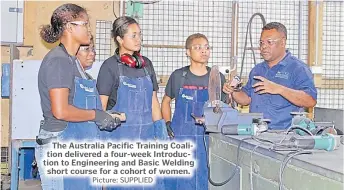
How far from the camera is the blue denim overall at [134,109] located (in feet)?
7.46

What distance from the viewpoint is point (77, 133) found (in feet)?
5.79

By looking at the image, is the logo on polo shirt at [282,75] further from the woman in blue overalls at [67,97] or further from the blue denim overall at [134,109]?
the woman in blue overalls at [67,97]

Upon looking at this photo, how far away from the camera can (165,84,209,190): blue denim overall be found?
246 centimetres

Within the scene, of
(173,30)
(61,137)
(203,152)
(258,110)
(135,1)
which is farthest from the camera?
(173,30)

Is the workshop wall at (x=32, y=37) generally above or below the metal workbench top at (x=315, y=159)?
above

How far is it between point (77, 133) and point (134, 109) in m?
0.57

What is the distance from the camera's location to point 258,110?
2.28 metres

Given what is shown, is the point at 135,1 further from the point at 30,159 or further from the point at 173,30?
the point at 30,159

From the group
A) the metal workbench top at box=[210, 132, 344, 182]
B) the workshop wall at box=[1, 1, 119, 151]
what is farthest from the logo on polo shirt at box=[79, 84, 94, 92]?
the workshop wall at box=[1, 1, 119, 151]

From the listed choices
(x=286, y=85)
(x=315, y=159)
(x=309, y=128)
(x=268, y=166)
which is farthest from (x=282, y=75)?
(x=315, y=159)

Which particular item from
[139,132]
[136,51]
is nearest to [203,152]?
[139,132]

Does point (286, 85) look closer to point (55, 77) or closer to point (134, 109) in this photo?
point (134, 109)

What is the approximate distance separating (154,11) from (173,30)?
0.69ft

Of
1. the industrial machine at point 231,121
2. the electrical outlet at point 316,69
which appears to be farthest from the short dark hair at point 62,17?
the electrical outlet at point 316,69
